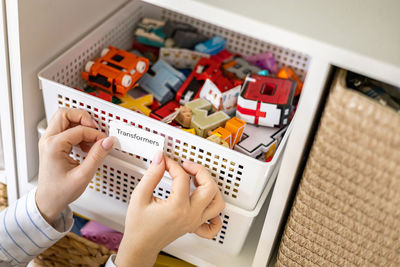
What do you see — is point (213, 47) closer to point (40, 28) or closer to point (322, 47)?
point (40, 28)

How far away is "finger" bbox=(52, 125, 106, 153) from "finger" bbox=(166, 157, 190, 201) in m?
0.14

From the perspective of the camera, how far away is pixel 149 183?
2.35ft

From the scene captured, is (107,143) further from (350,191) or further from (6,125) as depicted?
(350,191)

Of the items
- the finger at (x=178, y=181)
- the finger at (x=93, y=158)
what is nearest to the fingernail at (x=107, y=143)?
the finger at (x=93, y=158)

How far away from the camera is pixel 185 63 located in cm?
109

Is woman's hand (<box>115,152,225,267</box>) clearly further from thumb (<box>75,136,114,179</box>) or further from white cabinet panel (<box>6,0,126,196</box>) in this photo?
white cabinet panel (<box>6,0,126,196</box>)

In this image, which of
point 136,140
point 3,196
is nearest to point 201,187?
point 136,140

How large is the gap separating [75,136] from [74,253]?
1.10 feet

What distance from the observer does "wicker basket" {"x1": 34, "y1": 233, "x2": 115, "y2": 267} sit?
96 centimetres

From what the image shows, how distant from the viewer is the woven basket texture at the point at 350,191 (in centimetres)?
55

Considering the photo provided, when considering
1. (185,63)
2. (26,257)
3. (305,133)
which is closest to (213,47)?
(185,63)

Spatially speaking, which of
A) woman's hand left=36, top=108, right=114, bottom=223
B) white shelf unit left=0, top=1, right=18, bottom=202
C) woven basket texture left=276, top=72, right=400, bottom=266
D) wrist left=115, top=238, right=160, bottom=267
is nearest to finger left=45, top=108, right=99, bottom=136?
woman's hand left=36, top=108, right=114, bottom=223

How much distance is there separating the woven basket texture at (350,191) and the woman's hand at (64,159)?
35 cm

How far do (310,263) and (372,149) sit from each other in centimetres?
26
